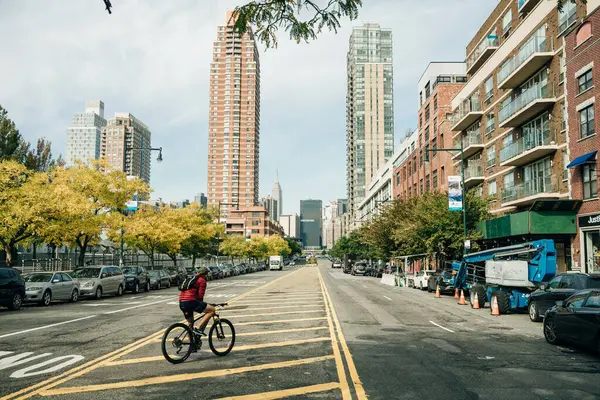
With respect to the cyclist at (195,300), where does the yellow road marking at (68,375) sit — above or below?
below

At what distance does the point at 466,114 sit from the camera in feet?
147

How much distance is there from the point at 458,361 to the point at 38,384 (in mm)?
7215

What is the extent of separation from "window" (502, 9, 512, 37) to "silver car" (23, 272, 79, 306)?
3879 centimetres

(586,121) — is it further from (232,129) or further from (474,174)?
(232,129)

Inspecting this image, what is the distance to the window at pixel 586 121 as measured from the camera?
1032 inches

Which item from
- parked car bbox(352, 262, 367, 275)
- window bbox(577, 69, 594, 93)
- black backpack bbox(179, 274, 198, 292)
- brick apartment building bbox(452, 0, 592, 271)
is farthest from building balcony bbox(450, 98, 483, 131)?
black backpack bbox(179, 274, 198, 292)

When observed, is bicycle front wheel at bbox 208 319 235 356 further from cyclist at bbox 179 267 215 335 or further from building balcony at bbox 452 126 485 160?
building balcony at bbox 452 126 485 160

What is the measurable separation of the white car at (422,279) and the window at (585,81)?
14.3 m

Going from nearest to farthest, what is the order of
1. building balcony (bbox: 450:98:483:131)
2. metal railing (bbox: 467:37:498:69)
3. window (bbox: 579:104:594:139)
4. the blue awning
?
the blue awning, window (bbox: 579:104:594:139), building balcony (bbox: 450:98:483:131), metal railing (bbox: 467:37:498:69)

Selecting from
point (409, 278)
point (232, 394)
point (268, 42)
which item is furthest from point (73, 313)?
point (409, 278)

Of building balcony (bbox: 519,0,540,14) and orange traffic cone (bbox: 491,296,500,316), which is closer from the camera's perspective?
orange traffic cone (bbox: 491,296,500,316)

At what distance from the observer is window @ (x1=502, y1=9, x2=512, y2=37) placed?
138 ft

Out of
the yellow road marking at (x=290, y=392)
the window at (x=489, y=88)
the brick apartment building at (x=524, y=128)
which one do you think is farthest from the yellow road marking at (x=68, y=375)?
the window at (x=489, y=88)

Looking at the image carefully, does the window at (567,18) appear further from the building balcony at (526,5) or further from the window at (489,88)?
the window at (489,88)
